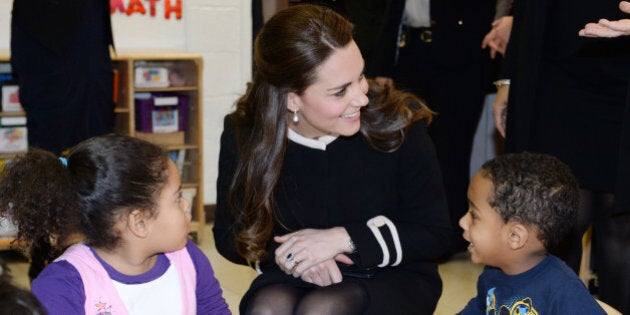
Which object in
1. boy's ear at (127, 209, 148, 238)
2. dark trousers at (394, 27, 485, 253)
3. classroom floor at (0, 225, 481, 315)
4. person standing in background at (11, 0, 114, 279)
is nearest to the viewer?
boy's ear at (127, 209, 148, 238)

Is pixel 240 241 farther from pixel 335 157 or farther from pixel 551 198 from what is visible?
pixel 551 198

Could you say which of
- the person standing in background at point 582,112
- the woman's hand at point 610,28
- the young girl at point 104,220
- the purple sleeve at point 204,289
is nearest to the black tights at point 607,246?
the person standing in background at point 582,112

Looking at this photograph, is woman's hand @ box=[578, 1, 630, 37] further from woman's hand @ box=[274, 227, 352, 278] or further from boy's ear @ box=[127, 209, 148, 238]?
boy's ear @ box=[127, 209, 148, 238]

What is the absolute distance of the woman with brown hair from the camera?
2.06 metres

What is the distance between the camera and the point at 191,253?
2014mm

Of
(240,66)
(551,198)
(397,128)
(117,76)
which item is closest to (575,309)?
(551,198)

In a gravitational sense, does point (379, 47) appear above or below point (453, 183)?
above

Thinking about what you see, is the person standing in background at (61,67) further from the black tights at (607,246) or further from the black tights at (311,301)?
the black tights at (607,246)

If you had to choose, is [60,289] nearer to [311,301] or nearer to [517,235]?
[311,301]

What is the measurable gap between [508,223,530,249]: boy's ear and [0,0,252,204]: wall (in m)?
2.69

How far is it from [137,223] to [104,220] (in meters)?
0.07

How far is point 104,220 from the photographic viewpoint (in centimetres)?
182

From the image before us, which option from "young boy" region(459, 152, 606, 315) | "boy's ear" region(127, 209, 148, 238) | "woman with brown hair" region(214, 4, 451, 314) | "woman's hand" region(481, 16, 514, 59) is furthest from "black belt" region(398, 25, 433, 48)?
"boy's ear" region(127, 209, 148, 238)

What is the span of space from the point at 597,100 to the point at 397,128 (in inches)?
19.6
